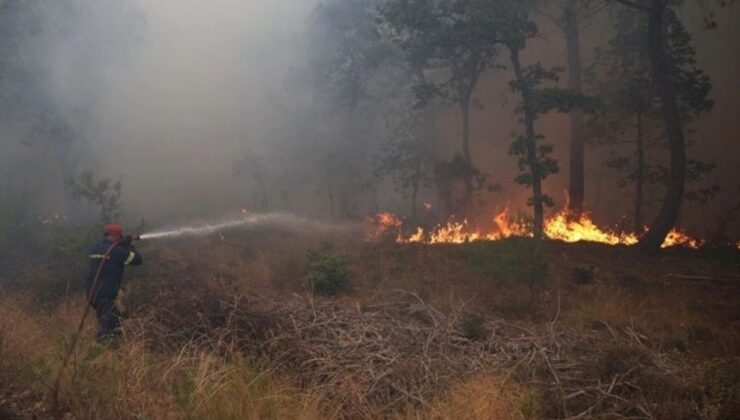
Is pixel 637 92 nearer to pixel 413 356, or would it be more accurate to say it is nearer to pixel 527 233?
pixel 527 233

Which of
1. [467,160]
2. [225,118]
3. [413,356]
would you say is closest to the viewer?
[413,356]

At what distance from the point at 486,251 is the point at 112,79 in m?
17.4

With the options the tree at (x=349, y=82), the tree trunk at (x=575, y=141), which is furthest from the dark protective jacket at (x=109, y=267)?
the tree at (x=349, y=82)

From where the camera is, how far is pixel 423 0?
13117 millimetres

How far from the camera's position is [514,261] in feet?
32.6

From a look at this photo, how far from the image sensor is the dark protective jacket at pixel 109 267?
257 inches

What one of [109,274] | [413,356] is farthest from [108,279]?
[413,356]

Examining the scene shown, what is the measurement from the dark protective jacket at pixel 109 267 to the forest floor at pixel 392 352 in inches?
18.7

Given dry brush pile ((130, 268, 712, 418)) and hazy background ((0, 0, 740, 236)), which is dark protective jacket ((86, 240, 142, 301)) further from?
hazy background ((0, 0, 740, 236))

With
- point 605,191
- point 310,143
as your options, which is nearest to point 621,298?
point 605,191

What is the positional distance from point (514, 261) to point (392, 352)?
5.49 m

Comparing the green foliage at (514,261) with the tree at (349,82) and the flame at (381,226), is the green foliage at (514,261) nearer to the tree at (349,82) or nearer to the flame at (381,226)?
the flame at (381,226)

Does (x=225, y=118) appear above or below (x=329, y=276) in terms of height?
above

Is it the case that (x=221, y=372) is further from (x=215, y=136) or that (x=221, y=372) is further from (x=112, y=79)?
(x=215, y=136)
